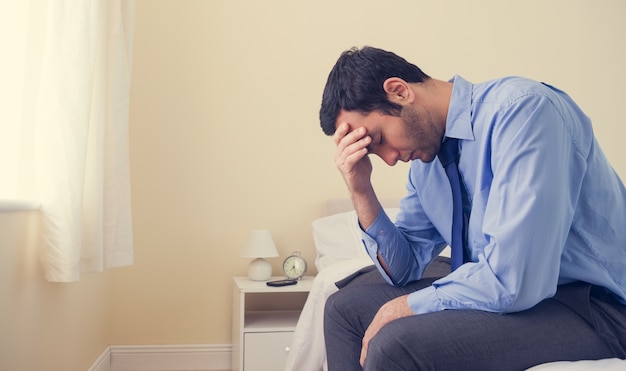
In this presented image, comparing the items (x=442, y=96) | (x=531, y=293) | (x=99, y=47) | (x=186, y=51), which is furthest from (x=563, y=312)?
(x=186, y=51)

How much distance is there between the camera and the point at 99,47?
2.36 meters

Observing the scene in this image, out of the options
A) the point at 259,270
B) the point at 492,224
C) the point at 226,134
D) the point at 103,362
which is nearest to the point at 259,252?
the point at 259,270

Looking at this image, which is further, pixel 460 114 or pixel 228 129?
pixel 228 129

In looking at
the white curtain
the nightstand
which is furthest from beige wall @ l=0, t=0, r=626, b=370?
the white curtain

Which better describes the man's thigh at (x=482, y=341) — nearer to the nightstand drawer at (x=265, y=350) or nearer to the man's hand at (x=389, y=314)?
the man's hand at (x=389, y=314)

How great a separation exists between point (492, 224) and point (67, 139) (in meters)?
1.33

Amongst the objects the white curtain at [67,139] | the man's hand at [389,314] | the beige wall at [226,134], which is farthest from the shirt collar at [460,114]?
the beige wall at [226,134]

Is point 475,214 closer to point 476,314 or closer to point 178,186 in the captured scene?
point 476,314

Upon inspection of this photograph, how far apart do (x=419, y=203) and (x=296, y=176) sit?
173 centimetres

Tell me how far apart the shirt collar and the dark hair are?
0.10 m

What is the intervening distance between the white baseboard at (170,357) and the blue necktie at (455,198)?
212 centimetres

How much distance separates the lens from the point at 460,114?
4.55ft

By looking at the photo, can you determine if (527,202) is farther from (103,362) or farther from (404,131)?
(103,362)

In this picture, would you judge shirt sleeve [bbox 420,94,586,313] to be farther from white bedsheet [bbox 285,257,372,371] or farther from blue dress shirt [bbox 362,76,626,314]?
white bedsheet [bbox 285,257,372,371]
